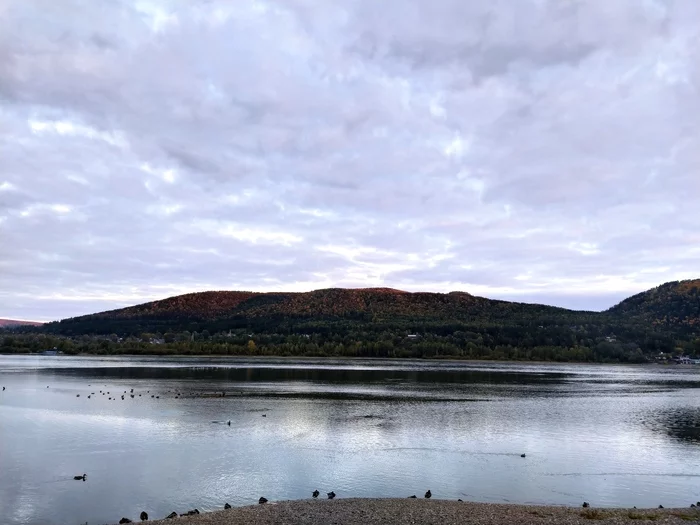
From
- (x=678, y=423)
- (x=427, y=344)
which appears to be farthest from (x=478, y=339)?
(x=678, y=423)

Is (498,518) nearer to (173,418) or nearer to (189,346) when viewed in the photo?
(173,418)

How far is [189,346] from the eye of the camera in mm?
173875

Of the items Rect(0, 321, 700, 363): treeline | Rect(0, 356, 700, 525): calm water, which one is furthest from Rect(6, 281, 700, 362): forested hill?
Rect(0, 356, 700, 525): calm water

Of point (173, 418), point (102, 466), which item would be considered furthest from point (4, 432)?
point (102, 466)

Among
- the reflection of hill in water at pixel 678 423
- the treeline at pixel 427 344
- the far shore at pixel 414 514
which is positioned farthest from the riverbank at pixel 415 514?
the treeline at pixel 427 344

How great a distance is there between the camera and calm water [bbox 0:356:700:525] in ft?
71.9

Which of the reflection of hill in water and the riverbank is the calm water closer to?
the reflection of hill in water

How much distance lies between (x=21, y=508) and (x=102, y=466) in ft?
21.5

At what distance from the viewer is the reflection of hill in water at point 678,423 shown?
3791 centimetres

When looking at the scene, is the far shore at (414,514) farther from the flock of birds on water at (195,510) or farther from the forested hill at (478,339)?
the forested hill at (478,339)

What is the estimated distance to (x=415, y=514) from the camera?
18.5m

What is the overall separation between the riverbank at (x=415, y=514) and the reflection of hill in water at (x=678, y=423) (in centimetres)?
2071

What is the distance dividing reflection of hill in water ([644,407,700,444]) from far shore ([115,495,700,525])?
2050cm

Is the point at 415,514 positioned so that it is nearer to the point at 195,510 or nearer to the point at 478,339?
the point at 195,510
